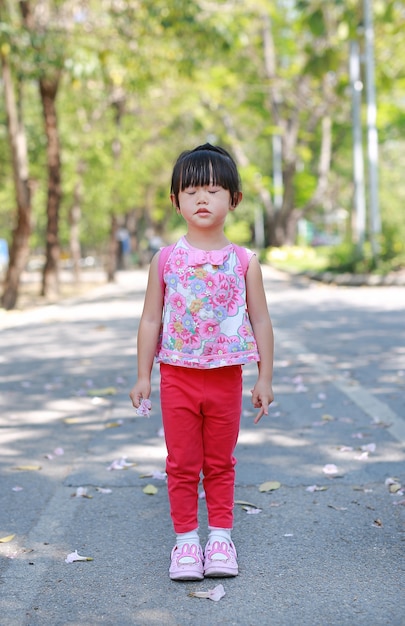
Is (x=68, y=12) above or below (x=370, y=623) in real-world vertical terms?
above

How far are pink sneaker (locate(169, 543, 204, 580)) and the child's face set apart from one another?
122 cm

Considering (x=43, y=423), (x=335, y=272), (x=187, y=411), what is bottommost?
(x=335, y=272)

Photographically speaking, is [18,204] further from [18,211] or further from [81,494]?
[81,494]

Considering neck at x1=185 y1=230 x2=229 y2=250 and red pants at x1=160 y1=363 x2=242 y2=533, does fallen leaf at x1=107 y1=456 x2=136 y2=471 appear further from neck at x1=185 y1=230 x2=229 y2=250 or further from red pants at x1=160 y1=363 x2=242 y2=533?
neck at x1=185 y1=230 x2=229 y2=250

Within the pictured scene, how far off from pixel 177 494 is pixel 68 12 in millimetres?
16849

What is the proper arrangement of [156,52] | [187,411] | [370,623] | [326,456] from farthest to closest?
[156,52]
[326,456]
[187,411]
[370,623]

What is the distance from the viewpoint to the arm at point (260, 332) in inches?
143

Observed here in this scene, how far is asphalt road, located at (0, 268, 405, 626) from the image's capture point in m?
3.20

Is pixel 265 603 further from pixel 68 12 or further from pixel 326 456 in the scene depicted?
pixel 68 12

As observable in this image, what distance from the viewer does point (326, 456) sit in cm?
537

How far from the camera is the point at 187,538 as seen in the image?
3.64m

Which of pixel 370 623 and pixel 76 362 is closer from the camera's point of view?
pixel 370 623

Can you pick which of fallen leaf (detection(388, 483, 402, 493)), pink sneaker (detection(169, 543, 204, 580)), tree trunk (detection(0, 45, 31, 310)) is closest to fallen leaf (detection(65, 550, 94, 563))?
pink sneaker (detection(169, 543, 204, 580))

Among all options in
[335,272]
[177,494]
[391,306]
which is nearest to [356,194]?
[335,272]
